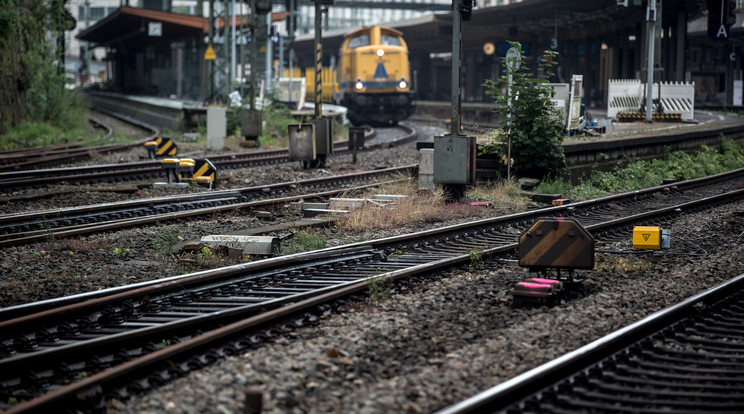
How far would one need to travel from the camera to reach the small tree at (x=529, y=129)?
562 inches

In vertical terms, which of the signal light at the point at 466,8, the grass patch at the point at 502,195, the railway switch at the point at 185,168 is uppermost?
the signal light at the point at 466,8

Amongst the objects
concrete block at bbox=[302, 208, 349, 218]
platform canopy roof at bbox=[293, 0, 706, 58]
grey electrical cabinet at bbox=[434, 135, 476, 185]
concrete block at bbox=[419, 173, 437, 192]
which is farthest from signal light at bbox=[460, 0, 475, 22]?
platform canopy roof at bbox=[293, 0, 706, 58]

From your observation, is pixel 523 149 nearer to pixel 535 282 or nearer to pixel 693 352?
pixel 535 282

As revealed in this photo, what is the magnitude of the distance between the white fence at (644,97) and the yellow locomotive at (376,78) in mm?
7160

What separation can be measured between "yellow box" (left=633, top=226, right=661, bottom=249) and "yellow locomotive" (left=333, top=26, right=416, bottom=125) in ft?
71.1

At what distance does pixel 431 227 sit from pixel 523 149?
161 inches

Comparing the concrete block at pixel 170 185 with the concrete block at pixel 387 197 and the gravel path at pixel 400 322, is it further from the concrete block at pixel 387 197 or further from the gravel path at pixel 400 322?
the gravel path at pixel 400 322

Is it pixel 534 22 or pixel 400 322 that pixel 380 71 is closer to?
pixel 534 22

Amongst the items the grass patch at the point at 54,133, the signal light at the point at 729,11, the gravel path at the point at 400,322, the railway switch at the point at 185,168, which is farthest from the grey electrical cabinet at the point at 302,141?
the signal light at the point at 729,11

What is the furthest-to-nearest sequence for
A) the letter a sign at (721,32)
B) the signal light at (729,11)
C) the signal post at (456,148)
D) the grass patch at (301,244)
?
the letter a sign at (721,32), the signal light at (729,11), the signal post at (456,148), the grass patch at (301,244)

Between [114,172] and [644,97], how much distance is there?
1926 centimetres

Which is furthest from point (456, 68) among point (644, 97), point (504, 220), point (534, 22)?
point (534, 22)

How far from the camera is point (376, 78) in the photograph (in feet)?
100

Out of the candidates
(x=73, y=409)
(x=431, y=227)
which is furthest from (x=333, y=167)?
(x=73, y=409)
